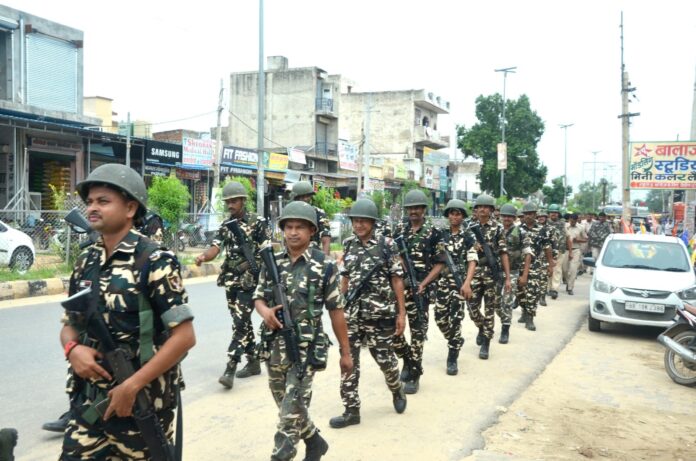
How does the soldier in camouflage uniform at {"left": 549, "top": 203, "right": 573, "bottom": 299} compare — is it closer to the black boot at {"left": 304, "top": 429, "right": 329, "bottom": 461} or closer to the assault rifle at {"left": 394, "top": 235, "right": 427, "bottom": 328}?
the assault rifle at {"left": 394, "top": 235, "right": 427, "bottom": 328}

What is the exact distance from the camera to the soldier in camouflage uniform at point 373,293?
4777 millimetres

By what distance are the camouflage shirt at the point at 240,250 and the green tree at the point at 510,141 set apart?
4338cm

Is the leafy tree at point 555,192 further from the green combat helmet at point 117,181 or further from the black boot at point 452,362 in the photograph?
the green combat helmet at point 117,181

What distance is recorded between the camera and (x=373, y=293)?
4.83 metres

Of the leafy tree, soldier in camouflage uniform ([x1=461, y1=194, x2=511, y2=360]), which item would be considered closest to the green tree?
the leafy tree

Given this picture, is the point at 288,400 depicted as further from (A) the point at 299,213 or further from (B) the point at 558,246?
(B) the point at 558,246

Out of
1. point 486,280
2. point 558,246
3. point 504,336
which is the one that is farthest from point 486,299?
point 558,246

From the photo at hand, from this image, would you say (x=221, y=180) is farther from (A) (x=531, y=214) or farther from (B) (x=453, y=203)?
(B) (x=453, y=203)

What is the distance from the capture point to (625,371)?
6887 millimetres

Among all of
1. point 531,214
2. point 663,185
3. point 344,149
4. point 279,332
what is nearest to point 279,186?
point 344,149

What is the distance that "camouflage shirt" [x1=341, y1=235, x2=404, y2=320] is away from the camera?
189 inches

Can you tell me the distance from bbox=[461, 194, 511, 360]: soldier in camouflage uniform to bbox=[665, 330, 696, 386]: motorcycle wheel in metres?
1.88

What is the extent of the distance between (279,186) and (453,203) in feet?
76.7

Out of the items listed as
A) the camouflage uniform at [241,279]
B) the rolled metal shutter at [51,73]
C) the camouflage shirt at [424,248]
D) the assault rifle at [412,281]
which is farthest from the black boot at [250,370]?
the rolled metal shutter at [51,73]
